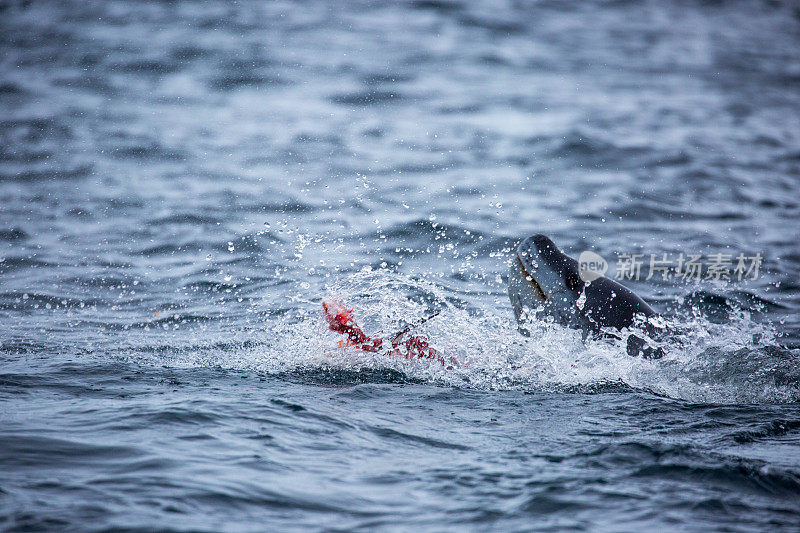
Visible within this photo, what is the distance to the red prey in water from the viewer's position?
7855 millimetres

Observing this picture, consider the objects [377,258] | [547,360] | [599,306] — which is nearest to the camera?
[547,360]

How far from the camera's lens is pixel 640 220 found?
1445cm

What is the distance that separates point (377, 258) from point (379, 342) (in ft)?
13.1

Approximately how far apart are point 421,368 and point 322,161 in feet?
29.4

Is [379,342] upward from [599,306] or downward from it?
downward

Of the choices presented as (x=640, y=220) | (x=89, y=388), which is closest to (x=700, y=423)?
(x=89, y=388)

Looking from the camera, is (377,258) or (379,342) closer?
(379,342)

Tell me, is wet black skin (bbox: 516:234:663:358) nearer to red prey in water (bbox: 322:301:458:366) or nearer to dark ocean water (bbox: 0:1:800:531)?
Result: dark ocean water (bbox: 0:1:800:531)

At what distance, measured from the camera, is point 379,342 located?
26.4ft

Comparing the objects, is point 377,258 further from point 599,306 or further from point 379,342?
point 599,306

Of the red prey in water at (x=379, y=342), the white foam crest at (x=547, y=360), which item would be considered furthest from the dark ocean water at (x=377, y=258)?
the red prey in water at (x=379, y=342)

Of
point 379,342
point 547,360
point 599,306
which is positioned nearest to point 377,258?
point 379,342

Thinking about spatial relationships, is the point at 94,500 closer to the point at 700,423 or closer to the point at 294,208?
the point at 700,423

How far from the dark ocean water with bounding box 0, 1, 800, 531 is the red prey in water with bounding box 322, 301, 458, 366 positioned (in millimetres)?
165
